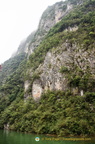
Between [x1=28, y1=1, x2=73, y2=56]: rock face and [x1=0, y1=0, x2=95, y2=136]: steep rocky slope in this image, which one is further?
[x1=28, y1=1, x2=73, y2=56]: rock face

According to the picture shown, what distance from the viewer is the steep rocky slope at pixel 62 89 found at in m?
21.4

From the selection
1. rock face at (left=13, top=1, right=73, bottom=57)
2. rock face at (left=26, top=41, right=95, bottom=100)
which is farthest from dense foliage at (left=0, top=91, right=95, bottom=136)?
rock face at (left=13, top=1, right=73, bottom=57)

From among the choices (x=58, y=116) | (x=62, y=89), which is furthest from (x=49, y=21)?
(x=58, y=116)

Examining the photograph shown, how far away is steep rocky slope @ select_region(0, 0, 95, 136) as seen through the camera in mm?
21438

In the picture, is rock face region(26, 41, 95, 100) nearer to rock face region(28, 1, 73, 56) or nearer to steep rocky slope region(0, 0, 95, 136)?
steep rocky slope region(0, 0, 95, 136)

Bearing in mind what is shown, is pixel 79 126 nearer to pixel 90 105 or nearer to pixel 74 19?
pixel 90 105

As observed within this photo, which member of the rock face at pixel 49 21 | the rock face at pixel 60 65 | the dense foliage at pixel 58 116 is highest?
the rock face at pixel 49 21

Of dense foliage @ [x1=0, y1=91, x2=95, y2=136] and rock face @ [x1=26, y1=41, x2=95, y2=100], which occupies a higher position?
rock face @ [x1=26, y1=41, x2=95, y2=100]

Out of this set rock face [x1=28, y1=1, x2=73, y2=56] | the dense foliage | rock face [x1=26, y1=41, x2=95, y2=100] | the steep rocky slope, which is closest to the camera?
the dense foliage

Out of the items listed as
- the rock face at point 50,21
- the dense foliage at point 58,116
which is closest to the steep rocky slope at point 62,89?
the dense foliage at point 58,116

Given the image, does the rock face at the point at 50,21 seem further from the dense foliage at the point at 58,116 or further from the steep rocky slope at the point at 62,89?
the dense foliage at the point at 58,116

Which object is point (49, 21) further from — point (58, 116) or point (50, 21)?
point (58, 116)

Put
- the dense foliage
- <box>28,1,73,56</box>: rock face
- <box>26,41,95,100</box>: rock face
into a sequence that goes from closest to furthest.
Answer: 1. the dense foliage
2. <box>26,41,95,100</box>: rock face
3. <box>28,1,73,56</box>: rock face

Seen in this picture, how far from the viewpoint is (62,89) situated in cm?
2712
